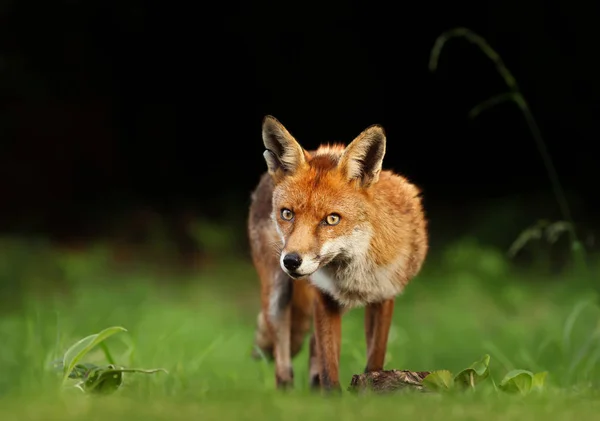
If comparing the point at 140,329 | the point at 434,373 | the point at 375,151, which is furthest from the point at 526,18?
the point at 434,373

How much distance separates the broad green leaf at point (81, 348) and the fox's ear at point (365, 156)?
1.23 meters

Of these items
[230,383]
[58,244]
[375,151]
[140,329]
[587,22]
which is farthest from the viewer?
[58,244]

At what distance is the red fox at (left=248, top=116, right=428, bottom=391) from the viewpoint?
4.29 metres

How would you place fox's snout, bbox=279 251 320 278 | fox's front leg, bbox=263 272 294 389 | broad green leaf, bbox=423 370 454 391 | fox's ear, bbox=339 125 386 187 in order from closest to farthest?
broad green leaf, bbox=423 370 454 391
fox's snout, bbox=279 251 320 278
fox's ear, bbox=339 125 386 187
fox's front leg, bbox=263 272 294 389

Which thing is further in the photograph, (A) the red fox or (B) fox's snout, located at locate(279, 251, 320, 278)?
(A) the red fox

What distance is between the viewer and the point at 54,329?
583cm

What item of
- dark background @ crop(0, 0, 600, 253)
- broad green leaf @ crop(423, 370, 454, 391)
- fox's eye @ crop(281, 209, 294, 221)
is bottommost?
broad green leaf @ crop(423, 370, 454, 391)

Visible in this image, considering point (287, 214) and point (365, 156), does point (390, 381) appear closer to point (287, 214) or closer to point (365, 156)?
point (287, 214)

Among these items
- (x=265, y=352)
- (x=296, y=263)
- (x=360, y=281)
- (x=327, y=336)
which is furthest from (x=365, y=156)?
(x=265, y=352)

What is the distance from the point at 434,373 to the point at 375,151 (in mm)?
1079

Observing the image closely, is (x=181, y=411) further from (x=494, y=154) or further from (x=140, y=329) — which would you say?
(x=494, y=154)

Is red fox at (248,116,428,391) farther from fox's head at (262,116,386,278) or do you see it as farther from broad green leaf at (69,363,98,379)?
broad green leaf at (69,363,98,379)

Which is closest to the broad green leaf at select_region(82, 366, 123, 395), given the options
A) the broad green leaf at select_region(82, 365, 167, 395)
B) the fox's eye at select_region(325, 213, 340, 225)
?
the broad green leaf at select_region(82, 365, 167, 395)

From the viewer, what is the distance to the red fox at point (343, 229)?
429 cm
